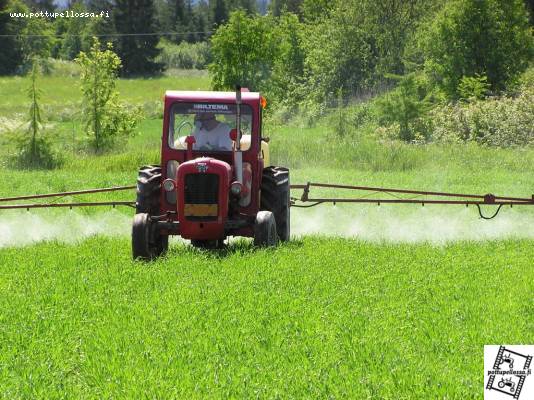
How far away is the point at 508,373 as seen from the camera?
6.60 meters

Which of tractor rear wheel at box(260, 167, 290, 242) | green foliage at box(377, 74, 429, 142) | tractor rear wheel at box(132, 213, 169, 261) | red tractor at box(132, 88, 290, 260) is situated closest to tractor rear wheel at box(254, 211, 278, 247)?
red tractor at box(132, 88, 290, 260)

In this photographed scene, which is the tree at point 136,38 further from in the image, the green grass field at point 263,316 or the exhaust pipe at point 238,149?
the exhaust pipe at point 238,149

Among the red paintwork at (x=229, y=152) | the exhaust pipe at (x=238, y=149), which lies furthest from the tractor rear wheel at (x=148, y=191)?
the exhaust pipe at (x=238, y=149)

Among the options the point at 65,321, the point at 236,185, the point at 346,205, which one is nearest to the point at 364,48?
the point at 346,205

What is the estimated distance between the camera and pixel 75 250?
12656 mm

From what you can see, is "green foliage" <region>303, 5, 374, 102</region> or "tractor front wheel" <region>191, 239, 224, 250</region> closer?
"tractor front wheel" <region>191, 239, 224, 250</region>

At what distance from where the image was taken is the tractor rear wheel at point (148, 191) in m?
12.9

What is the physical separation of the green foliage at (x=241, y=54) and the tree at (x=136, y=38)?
55261 mm

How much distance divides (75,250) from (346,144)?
752 inches

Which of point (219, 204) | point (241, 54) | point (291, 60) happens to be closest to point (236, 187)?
point (219, 204)

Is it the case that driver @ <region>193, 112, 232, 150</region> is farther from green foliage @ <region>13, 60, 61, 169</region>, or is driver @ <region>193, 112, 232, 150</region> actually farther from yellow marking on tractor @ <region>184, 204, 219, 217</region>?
green foliage @ <region>13, 60, 61, 169</region>

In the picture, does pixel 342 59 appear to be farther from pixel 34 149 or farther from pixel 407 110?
pixel 34 149

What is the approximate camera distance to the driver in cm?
1291

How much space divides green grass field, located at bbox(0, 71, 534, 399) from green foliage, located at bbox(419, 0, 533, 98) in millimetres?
29885
